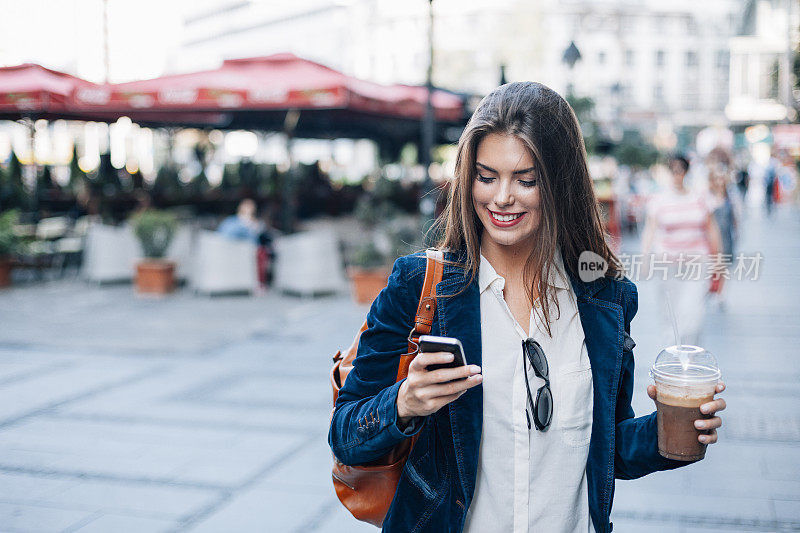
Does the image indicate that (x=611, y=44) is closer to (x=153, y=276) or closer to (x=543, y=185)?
(x=153, y=276)

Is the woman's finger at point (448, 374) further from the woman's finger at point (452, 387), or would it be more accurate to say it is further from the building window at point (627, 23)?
the building window at point (627, 23)

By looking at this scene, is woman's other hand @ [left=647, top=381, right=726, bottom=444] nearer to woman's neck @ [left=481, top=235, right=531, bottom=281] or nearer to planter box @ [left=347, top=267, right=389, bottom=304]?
woman's neck @ [left=481, top=235, right=531, bottom=281]

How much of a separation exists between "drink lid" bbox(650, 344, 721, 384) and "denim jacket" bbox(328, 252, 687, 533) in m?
0.09

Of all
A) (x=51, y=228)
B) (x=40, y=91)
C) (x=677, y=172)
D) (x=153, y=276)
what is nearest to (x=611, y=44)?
(x=51, y=228)

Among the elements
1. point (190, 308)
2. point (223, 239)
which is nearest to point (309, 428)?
point (190, 308)

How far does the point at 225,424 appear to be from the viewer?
199 inches

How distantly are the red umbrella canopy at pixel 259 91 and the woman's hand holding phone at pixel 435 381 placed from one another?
8423mm

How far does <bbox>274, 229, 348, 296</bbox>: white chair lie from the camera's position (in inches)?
394

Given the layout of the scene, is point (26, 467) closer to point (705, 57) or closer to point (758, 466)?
point (758, 466)

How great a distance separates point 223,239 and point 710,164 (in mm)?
6086

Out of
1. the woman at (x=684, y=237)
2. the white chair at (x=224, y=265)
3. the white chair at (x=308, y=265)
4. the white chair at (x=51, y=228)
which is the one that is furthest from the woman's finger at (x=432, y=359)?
the white chair at (x=51, y=228)

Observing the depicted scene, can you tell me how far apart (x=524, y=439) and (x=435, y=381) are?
1.15ft

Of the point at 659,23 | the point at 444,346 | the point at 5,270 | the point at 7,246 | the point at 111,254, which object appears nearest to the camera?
the point at 444,346

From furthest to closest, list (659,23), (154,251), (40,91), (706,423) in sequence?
1. (659,23)
2. (40,91)
3. (154,251)
4. (706,423)
